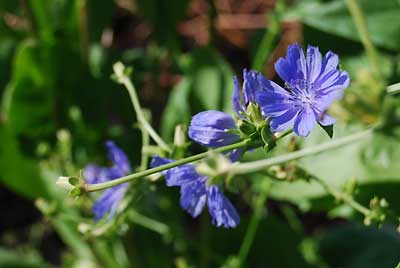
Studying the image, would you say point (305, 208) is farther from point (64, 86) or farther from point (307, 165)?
point (64, 86)

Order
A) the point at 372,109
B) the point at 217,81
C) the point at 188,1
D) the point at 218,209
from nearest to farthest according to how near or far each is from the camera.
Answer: the point at 372,109
the point at 218,209
the point at 217,81
the point at 188,1

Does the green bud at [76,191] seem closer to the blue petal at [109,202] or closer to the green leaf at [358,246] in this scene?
the blue petal at [109,202]

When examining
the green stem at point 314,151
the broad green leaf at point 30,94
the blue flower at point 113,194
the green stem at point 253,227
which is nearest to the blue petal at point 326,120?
the green stem at point 314,151

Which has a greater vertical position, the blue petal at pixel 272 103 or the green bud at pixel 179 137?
the blue petal at pixel 272 103

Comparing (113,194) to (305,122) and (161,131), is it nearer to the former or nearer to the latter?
(305,122)

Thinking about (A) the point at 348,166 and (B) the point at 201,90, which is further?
(B) the point at 201,90

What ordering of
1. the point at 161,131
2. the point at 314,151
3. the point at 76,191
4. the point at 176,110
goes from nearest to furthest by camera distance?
the point at 314,151 → the point at 76,191 → the point at 176,110 → the point at 161,131

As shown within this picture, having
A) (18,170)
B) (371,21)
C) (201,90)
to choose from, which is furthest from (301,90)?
(18,170)

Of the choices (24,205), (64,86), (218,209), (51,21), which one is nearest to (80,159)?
(64,86)
